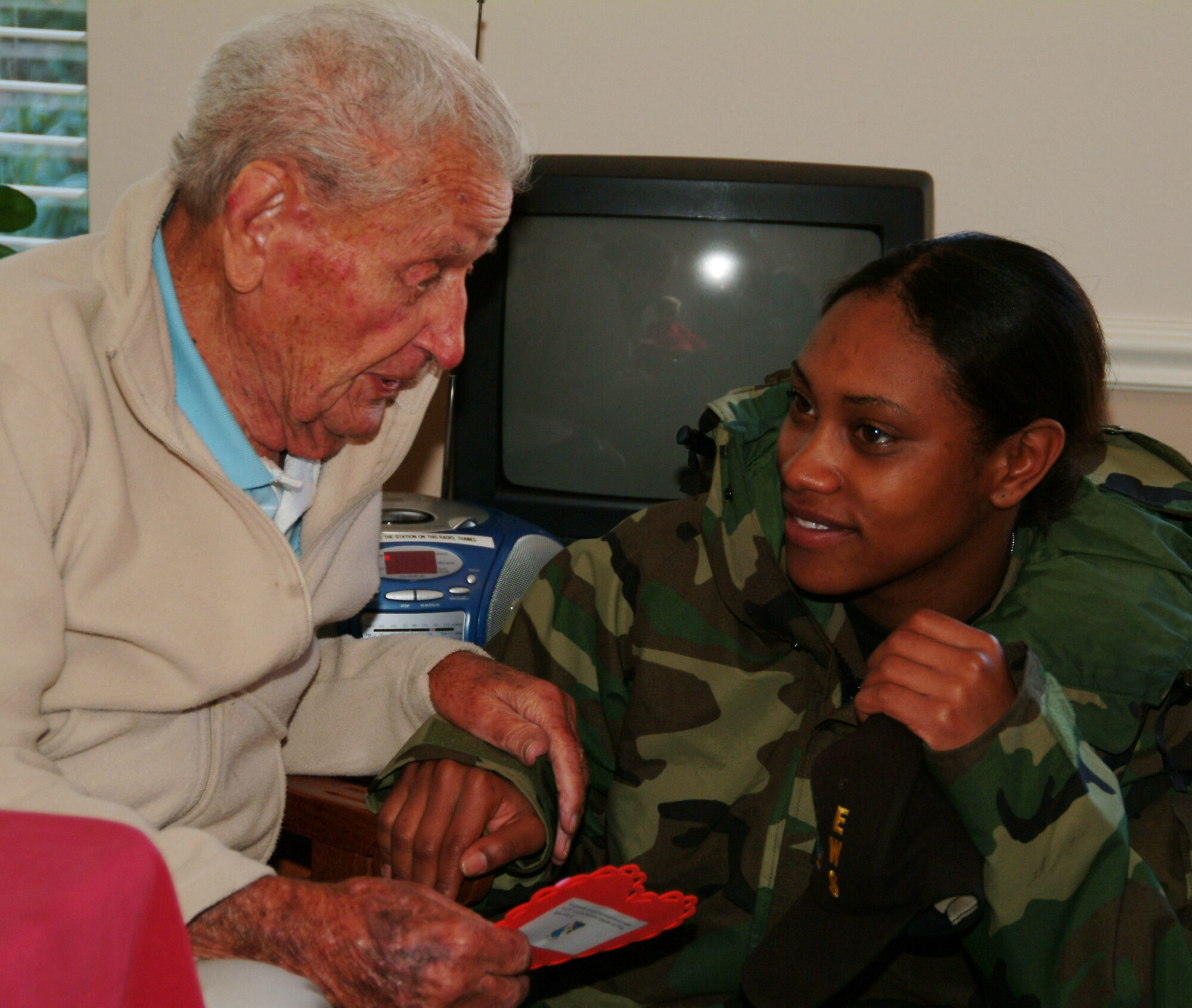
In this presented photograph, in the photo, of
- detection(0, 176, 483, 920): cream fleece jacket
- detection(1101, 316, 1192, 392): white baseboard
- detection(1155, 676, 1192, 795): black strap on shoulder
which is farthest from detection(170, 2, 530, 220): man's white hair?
detection(1101, 316, 1192, 392): white baseboard

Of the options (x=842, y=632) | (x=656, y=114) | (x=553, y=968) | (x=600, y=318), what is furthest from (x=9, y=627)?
(x=656, y=114)

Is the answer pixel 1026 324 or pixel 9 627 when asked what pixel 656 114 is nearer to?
pixel 1026 324

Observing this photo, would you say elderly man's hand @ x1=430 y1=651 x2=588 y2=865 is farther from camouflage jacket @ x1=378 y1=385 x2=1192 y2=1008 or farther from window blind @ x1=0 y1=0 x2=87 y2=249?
window blind @ x1=0 y1=0 x2=87 y2=249

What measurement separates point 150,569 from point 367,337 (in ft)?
1.06

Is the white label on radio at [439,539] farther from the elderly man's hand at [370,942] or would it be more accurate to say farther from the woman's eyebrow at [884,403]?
the elderly man's hand at [370,942]

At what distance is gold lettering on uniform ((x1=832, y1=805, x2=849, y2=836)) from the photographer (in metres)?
1.20

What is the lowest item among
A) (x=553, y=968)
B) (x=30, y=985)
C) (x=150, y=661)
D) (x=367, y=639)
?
(x=553, y=968)

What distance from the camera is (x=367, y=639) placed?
1629mm

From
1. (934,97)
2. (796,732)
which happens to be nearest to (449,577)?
(796,732)

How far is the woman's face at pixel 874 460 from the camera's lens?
1378mm

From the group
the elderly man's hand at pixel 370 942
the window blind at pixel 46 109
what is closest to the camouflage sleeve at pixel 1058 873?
the elderly man's hand at pixel 370 942

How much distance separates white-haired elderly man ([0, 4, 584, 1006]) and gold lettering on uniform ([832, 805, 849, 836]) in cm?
31

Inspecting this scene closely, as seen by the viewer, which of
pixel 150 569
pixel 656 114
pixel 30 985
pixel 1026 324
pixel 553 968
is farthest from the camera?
pixel 656 114

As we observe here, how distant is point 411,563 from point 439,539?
2.8 inches
